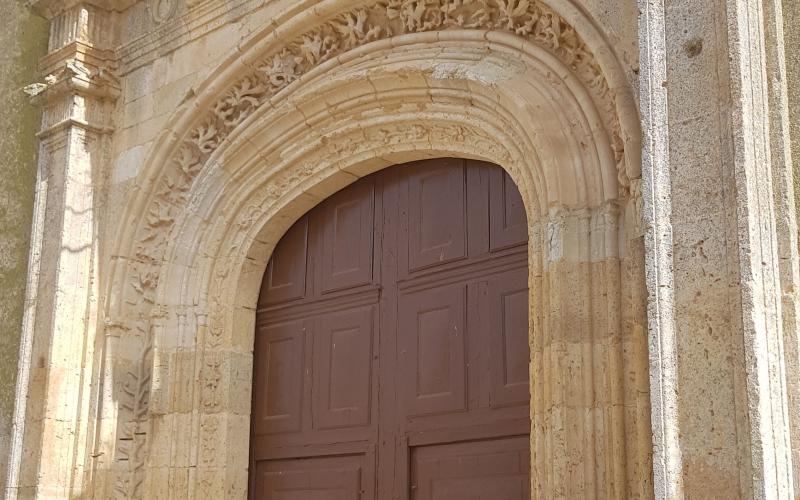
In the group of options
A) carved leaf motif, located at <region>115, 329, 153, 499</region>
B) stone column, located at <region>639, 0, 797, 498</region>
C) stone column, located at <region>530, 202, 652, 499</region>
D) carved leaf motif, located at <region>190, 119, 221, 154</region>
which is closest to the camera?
stone column, located at <region>639, 0, 797, 498</region>

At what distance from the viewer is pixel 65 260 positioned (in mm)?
5887

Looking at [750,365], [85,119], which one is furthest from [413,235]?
[750,365]

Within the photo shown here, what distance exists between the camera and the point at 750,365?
297 cm

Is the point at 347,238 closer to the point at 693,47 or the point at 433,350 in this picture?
the point at 433,350

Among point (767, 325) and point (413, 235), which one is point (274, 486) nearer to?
point (413, 235)

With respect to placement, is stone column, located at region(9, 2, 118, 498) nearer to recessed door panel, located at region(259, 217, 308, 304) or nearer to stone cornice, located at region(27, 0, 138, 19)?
stone cornice, located at region(27, 0, 138, 19)

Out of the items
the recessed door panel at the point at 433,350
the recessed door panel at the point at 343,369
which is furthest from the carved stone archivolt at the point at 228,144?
the recessed door panel at the point at 433,350

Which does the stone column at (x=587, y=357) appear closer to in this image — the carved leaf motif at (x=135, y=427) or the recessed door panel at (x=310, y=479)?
the recessed door panel at (x=310, y=479)

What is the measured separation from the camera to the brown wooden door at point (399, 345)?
4750mm

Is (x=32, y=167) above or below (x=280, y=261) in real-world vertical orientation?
above

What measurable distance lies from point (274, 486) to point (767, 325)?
316cm

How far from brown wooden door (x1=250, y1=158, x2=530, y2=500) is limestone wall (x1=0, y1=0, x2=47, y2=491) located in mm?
1642

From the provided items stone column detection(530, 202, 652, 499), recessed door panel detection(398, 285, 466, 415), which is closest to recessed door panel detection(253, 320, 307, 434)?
recessed door panel detection(398, 285, 466, 415)

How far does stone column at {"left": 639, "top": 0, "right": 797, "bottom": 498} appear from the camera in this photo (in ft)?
9.77
